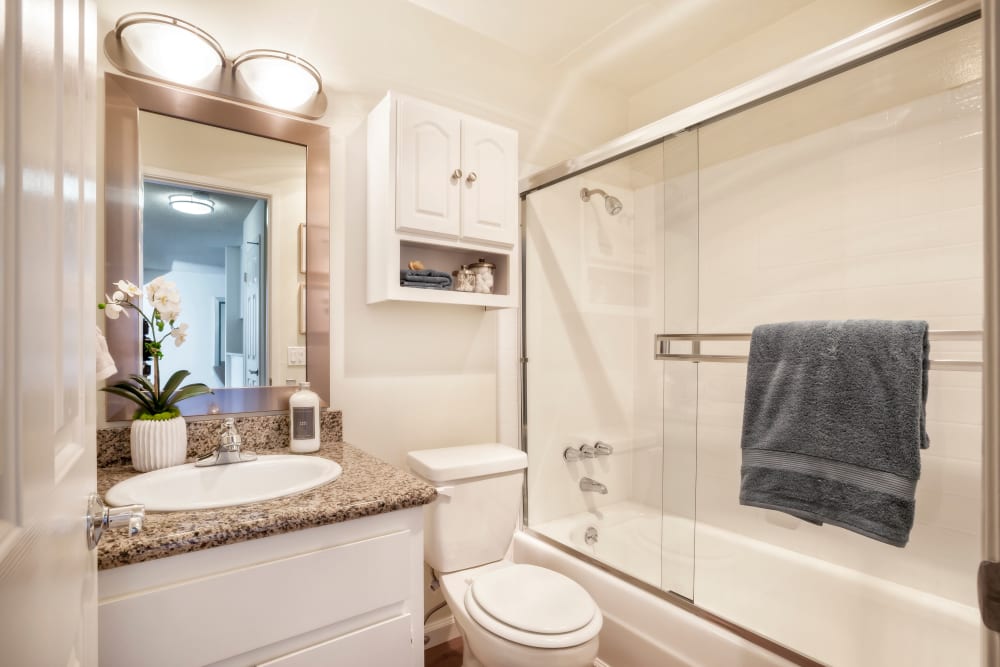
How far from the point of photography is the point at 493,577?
156 centimetres

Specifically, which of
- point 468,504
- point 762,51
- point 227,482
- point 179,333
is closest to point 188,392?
point 179,333

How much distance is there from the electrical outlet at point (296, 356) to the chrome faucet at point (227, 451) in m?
0.28

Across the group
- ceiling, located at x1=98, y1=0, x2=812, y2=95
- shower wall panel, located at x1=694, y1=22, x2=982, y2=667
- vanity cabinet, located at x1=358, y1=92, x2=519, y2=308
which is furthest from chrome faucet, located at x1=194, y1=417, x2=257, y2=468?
shower wall panel, located at x1=694, y1=22, x2=982, y2=667

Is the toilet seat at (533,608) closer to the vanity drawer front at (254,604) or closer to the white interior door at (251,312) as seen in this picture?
the vanity drawer front at (254,604)

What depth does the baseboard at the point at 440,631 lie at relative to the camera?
190 centimetres

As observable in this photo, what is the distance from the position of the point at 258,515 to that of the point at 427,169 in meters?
1.16

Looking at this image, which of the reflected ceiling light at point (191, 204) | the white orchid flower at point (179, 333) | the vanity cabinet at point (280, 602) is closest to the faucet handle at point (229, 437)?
the white orchid flower at point (179, 333)

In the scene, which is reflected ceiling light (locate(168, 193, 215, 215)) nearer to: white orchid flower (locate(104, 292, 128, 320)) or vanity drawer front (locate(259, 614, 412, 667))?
white orchid flower (locate(104, 292, 128, 320))

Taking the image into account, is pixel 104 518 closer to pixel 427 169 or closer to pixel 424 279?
pixel 424 279

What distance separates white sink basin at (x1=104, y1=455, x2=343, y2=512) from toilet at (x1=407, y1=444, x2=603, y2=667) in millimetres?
407

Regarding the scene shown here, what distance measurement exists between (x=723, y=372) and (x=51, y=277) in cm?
200

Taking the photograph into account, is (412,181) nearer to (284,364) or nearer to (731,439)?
(284,364)

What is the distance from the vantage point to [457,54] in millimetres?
2023

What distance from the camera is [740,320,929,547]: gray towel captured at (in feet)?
3.64
